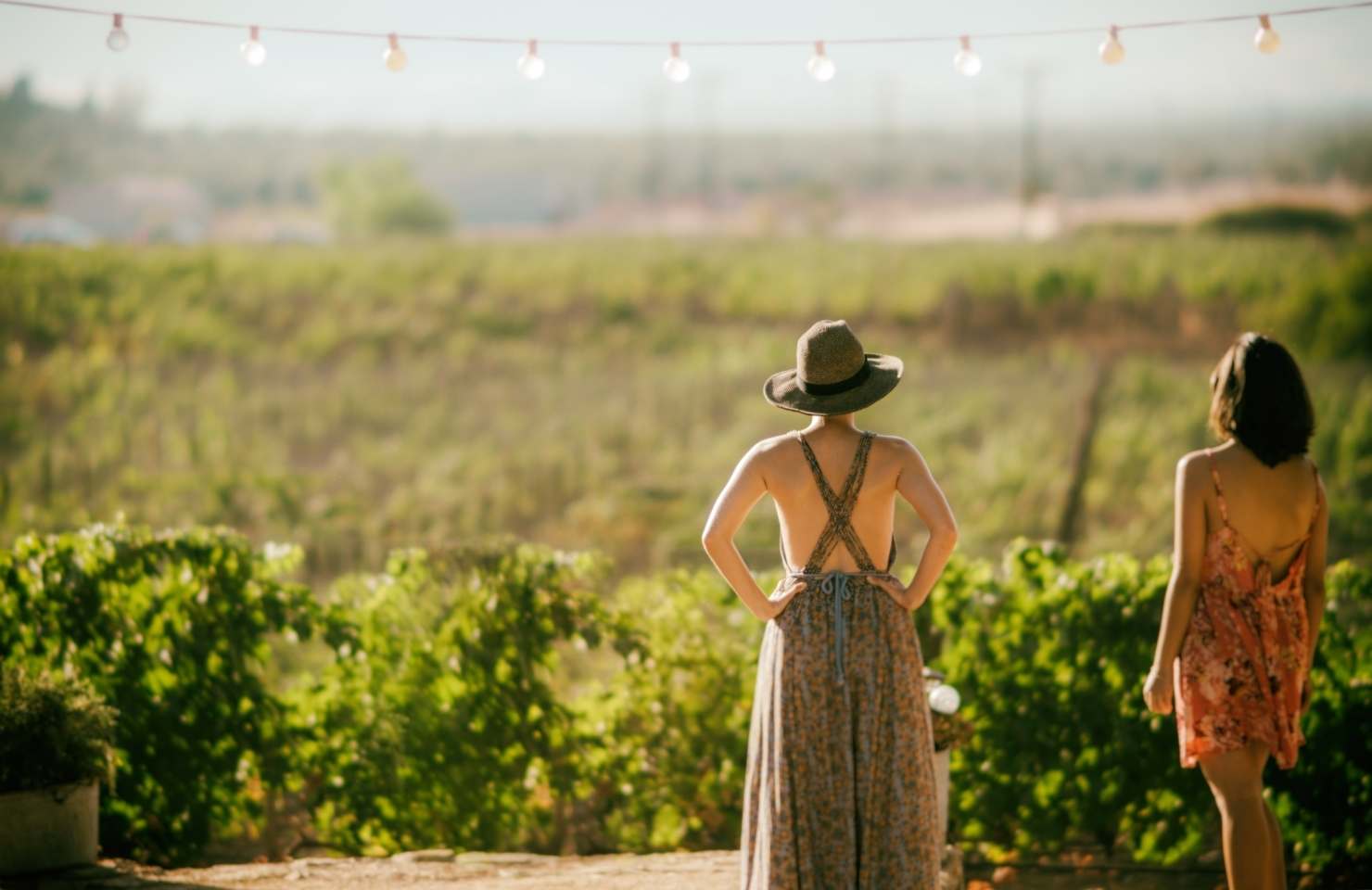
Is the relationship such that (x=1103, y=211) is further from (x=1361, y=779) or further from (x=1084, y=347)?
(x=1361, y=779)

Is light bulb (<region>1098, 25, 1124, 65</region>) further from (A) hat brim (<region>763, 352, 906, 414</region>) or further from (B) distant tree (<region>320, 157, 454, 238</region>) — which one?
(B) distant tree (<region>320, 157, 454, 238</region>)

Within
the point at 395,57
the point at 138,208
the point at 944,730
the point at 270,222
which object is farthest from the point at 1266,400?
the point at 270,222

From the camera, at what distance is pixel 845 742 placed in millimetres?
3240

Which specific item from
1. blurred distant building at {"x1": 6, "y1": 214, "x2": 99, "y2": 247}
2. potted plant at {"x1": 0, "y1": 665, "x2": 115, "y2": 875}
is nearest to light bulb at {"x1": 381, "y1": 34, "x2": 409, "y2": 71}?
potted plant at {"x1": 0, "y1": 665, "x2": 115, "y2": 875}

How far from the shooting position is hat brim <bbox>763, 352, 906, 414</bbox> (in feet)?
10.8

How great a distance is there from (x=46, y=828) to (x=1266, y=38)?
5241mm

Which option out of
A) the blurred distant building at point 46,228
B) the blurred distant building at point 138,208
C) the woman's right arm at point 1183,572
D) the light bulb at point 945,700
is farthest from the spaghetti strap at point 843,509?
the blurred distant building at point 138,208

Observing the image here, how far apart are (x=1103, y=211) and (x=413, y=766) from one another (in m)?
38.6

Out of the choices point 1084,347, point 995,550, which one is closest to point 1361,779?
point 995,550

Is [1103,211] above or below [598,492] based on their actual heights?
above

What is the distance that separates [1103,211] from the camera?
40000mm

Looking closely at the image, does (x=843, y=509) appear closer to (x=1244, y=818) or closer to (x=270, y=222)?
(x=1244, y=818)

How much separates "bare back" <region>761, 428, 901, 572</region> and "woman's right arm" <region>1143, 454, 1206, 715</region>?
2.37 ft

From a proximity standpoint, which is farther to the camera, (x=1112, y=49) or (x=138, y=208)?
(x=138, y=208)
